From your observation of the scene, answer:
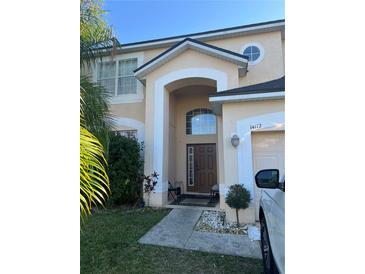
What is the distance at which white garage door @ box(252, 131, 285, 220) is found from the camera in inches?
256

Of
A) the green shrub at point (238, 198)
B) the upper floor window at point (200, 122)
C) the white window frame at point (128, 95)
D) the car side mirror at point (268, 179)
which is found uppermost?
the white window frame at point (128, 95)

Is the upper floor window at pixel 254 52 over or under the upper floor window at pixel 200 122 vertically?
over

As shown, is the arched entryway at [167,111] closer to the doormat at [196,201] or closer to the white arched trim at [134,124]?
the doormat at [196,201]

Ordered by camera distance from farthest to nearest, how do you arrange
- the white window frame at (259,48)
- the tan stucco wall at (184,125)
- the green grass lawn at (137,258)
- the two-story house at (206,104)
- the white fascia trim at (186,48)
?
the tan stucco wall at (184,125), the white window frame at (259,48), the white fascia trim at (186,48), the two-story house at (206,104), the green grass lawn at (137,258)

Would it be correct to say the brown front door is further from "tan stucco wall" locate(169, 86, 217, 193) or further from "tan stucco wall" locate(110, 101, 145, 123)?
"tan stucco wall" locate(110, 101, 145, 123)

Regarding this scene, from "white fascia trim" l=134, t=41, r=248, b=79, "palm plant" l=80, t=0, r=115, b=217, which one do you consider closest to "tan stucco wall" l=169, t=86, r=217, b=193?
"white fascia trim" l=134, t=41, r=248, b=79

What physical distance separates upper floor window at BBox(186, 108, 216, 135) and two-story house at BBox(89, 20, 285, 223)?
5 cm

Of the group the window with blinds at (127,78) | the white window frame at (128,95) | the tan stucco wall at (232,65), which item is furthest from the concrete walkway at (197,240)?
the window with blinds at (127,78)

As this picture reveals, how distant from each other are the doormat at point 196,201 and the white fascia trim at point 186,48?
18.5 feet

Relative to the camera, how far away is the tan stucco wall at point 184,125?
448 inches

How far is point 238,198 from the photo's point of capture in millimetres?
6238
